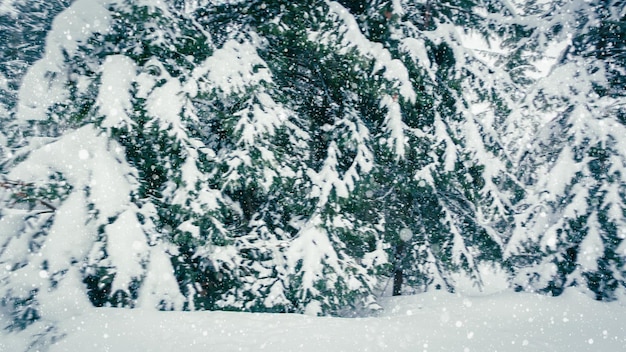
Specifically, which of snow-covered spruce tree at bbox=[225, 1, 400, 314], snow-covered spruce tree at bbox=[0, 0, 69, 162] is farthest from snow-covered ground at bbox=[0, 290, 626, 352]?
snow-covered spruce tree at bbox=[0, 0, 69, 162]

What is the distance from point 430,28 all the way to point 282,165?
4.18 metres

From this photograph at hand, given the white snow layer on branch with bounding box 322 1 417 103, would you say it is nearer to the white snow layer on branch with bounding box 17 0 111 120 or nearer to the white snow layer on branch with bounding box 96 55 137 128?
the white snow layer on branch with bounding box 96 55 137 128

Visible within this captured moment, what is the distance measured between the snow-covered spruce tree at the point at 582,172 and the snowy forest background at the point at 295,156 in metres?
0.03

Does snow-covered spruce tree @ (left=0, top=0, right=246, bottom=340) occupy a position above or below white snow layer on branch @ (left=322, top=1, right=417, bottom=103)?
below

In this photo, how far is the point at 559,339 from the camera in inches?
110

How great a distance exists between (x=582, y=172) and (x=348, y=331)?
5387 mm

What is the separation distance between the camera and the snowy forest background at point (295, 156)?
159 inches

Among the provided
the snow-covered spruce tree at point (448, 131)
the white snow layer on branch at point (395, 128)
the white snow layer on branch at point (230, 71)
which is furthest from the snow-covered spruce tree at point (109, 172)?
the snow-covered spruce tree at point (448, 131)

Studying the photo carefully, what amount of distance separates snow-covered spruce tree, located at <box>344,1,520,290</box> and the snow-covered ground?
8.68 feet

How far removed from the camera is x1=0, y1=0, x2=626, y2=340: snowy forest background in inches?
159

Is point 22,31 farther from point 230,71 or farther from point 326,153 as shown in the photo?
point 326,153

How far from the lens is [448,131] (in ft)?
18.5

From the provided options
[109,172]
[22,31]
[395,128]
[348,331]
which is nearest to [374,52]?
[395,128]

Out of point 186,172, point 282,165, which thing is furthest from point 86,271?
point 282,165
